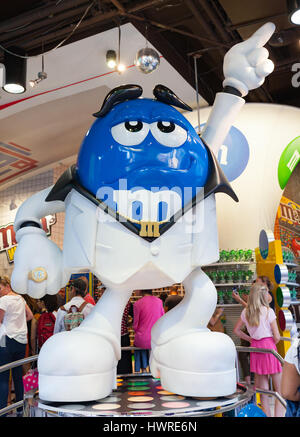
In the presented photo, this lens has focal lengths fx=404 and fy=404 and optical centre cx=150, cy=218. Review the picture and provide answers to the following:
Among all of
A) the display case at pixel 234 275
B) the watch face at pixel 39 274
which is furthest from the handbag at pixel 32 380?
the display case at pixel 234 275

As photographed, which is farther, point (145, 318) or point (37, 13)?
point (37, 13)

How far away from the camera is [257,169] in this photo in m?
5.96

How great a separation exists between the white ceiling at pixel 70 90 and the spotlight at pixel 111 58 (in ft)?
0.42

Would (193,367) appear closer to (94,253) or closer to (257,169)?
(94,253)

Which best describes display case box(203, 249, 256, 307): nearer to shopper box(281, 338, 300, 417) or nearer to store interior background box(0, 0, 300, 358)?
store interior background box(0, 0, 300, 358)

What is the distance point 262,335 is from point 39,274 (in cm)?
227

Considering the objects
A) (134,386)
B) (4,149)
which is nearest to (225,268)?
(4,149)

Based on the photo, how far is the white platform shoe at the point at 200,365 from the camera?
1711 millimetres

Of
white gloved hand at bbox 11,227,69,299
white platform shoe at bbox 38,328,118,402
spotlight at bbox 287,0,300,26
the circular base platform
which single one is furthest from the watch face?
spotlight at bbox 287,0,300,26

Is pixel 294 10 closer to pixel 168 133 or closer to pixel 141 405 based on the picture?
pixel 168 133

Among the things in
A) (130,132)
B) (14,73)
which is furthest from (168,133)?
(14,73)

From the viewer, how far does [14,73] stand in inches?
181

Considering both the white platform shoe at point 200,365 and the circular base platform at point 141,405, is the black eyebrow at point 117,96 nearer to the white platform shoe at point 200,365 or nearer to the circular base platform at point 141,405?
the white platform shoe at point 200,365

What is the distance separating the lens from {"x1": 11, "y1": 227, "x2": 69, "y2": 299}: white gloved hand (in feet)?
6.31
